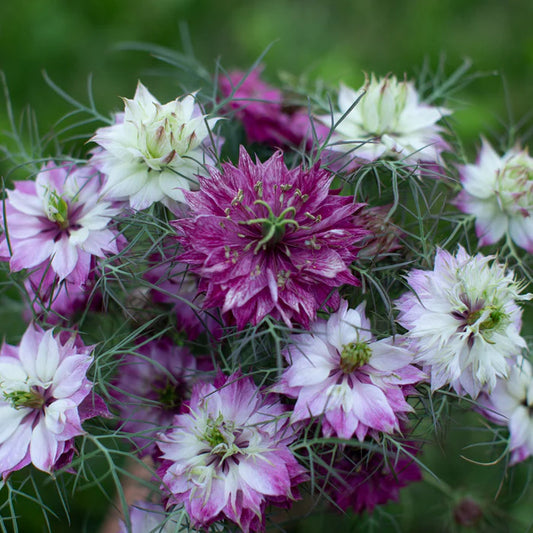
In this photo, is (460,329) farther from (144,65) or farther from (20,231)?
(144,65)

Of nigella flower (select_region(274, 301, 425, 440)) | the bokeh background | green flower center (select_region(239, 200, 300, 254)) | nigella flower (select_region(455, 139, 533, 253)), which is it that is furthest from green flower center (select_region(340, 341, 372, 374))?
the bokeh background

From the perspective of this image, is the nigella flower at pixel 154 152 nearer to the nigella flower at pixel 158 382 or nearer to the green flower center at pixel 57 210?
the green flower center at pixel 57 210

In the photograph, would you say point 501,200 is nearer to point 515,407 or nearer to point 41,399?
point 515,407

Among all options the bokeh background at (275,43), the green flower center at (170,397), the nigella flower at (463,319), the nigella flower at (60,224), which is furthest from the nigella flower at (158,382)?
the bokeh background at (275,43)

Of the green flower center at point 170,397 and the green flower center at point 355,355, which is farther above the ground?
the green flower center at point 355,355

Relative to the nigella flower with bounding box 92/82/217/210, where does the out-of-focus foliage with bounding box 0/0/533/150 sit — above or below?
below

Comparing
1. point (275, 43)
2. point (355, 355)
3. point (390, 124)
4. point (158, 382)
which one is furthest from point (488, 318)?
point (275, 43)

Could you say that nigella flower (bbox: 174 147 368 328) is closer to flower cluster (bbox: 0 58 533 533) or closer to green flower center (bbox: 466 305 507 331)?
flower cluster (bbox: 0 58 533 533)
